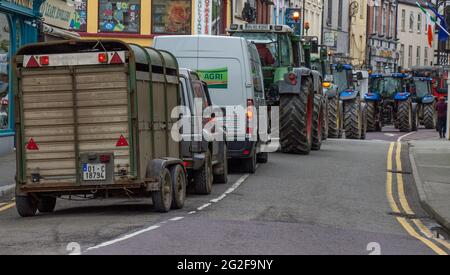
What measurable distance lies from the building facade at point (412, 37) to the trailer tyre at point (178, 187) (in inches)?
2772

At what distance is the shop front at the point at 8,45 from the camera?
25.6 meters

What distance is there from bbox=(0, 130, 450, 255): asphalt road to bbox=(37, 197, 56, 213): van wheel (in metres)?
0.23

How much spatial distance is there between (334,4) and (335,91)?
36.3 m

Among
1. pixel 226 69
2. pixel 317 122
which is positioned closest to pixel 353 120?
pixel 317 122

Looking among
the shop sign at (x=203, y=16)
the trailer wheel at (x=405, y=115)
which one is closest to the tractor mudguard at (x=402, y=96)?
the trailer wheel at (x=405, y=115)

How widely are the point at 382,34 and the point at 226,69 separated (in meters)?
61.6

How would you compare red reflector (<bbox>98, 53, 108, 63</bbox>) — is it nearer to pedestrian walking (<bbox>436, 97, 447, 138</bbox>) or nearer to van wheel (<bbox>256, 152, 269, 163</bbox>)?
van wheel (<bbox>256, 152, 269, 163</bbox>)

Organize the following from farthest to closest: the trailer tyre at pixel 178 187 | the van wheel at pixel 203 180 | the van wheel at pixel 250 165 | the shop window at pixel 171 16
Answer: the shop window at pixel 171 16 < the van wheel at pixel 250 165 < the van wheel at pixel 203 180 < the trailer tyre at pixel 178 187

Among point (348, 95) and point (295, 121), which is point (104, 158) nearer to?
point (295, 121)

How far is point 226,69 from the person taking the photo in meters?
20.5

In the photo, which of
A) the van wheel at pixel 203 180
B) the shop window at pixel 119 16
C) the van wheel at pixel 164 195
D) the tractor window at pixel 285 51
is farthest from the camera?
the shop window at pixel 119 16

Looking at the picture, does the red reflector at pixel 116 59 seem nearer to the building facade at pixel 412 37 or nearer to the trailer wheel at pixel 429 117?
the trailer wheel at pixel 429 117

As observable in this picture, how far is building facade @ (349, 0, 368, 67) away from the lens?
2933 inches
